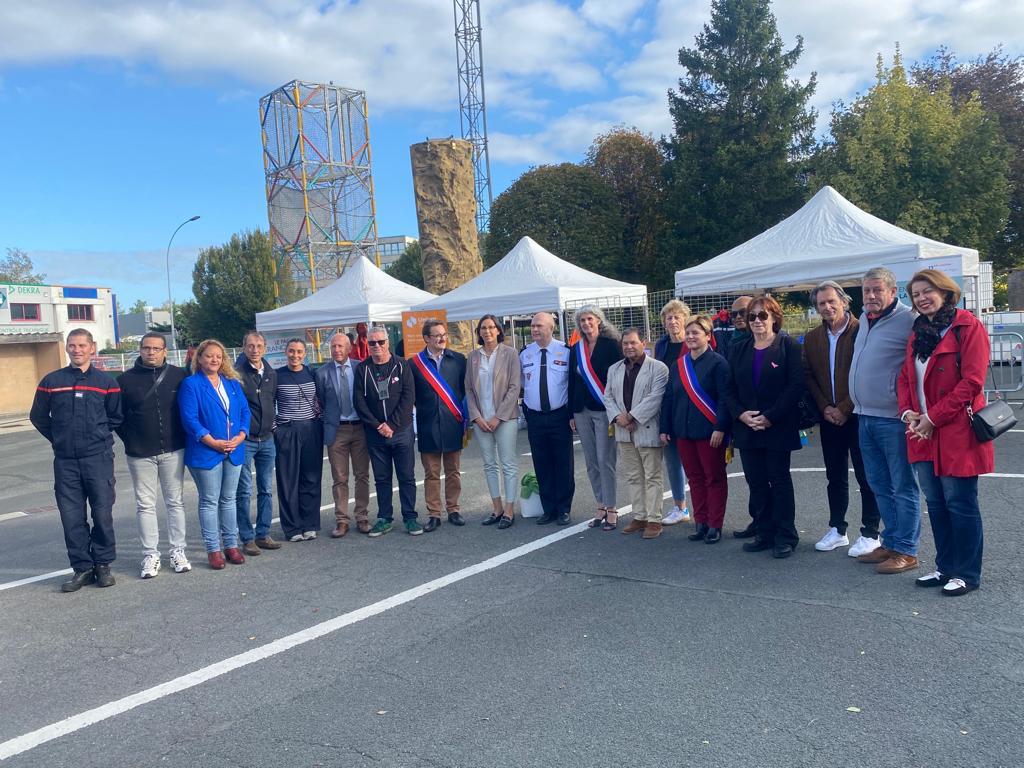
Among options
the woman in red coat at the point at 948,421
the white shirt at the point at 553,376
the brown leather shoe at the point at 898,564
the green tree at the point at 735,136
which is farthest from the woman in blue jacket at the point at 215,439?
the green tree at the point at 735,136

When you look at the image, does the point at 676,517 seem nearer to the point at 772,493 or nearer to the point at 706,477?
the point at 706,477

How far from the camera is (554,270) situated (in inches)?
587

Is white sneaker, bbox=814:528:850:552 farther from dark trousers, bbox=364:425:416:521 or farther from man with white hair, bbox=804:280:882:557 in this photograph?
dark trousers, bbox=364:425:416:521

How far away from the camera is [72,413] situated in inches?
238

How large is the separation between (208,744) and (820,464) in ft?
24.0

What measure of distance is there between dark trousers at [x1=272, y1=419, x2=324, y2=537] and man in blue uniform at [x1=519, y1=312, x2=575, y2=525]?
1979 mm

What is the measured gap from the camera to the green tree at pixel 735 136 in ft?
87.0

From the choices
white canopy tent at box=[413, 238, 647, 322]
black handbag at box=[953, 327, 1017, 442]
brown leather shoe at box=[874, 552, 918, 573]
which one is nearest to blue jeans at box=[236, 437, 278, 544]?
brown leather shoe at box=[874, 552, 918, 573]

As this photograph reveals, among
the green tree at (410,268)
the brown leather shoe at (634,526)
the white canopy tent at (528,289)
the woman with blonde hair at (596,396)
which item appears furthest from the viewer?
the green tree at (410,268)

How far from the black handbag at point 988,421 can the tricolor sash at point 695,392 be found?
75.1 inches

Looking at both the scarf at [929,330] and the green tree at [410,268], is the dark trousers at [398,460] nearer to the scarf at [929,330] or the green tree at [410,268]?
the scarf at [929,330]

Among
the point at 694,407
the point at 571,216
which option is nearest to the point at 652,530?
the point at 694,407

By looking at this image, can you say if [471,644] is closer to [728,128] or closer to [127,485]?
[127,485]

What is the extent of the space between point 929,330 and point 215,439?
5.13 metres
